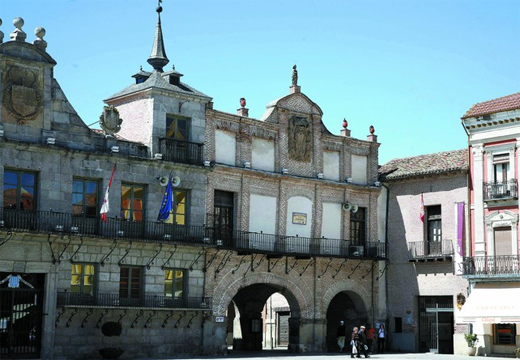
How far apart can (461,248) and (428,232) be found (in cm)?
266

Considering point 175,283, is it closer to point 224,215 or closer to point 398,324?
point 224,215

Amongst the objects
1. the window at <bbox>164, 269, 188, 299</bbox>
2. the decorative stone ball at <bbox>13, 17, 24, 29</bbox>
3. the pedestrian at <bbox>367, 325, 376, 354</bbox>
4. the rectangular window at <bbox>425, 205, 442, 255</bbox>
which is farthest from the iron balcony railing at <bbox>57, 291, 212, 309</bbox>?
the rectangular window at <bbox>425, 205, 442, 255</bbox>

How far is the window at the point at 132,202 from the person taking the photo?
3731cm

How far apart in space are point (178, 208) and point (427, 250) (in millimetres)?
12914

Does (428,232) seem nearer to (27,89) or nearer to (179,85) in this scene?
(179,85)

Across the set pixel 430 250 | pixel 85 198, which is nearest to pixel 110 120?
pixel 85 198

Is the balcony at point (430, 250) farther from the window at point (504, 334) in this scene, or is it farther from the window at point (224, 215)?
the window at point (224, 215)

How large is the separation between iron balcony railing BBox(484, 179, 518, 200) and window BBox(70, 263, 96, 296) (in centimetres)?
1818

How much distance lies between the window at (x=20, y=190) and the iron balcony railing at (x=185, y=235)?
0.37 m

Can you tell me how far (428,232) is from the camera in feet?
148

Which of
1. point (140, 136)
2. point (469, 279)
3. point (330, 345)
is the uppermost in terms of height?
point (140, 136)

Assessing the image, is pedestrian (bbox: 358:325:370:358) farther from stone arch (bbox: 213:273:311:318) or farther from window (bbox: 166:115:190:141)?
window (bbox: 166:115:190:141)

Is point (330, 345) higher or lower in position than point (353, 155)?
lower

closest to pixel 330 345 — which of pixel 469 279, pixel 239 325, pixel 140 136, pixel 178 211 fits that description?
pixel 239 325
